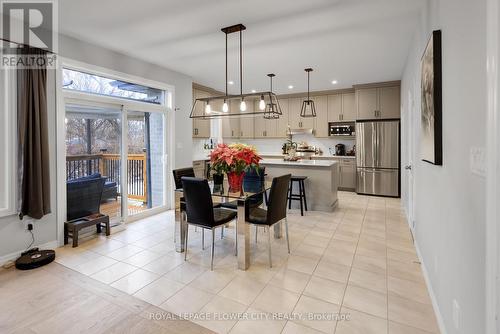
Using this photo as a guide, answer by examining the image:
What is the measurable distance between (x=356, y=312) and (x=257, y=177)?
7.76 ft

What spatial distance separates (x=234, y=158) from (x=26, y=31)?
284 centimetres

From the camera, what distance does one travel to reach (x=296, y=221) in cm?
446

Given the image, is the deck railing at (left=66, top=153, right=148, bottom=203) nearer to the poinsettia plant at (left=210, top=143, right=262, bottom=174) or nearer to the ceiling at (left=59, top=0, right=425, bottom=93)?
the ceiling at (left=59, top=0, right=425, bottom=93)

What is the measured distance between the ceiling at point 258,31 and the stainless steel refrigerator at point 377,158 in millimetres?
1445

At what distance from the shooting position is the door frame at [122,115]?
3.44 m

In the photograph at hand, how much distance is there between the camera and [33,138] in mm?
3100

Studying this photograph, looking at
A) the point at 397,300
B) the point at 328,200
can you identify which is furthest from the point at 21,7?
the point at 328,200

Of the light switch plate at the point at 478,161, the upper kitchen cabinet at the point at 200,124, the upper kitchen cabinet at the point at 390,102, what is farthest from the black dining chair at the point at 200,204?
the upper kitchen cabinet at the point at 390,102

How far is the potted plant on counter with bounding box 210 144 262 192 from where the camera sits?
300cm

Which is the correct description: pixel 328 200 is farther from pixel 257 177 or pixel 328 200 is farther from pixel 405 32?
pixel 405 32

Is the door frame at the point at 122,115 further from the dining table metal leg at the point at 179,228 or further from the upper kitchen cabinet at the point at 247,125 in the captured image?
the upper kitchen cabinet at the point at 247,125

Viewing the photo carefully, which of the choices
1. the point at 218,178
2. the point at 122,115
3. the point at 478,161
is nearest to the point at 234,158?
the point at 218,178

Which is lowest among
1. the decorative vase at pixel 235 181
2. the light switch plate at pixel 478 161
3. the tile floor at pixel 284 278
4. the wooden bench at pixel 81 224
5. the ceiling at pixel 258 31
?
the tile floor at pixel 284 278

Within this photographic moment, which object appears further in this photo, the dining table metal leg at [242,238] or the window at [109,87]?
the window at [109,87]
